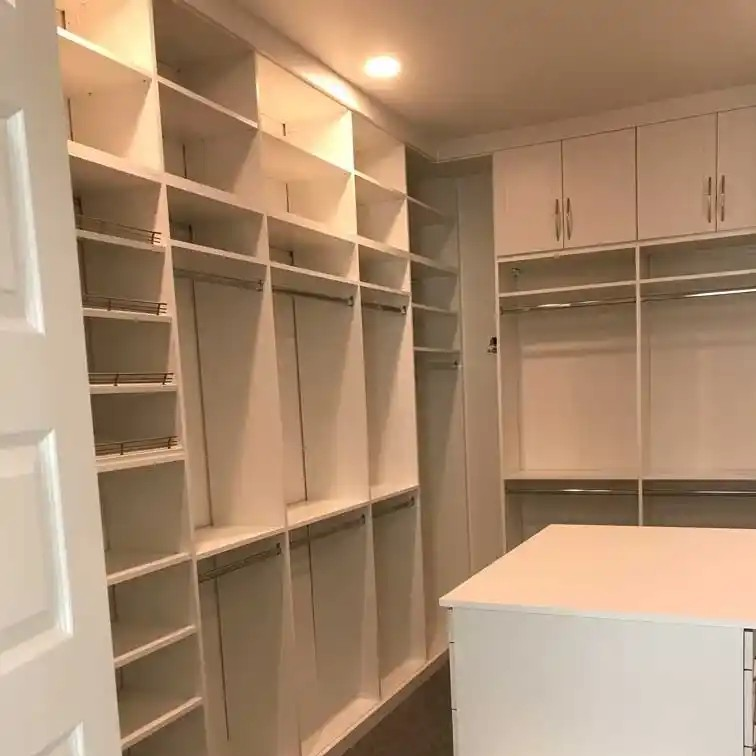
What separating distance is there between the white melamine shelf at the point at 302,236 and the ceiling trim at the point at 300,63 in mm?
547

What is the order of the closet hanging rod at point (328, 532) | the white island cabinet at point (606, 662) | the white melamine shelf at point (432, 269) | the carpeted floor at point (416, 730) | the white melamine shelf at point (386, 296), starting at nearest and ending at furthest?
the white island cabinet at point (606, 662)
the carpeted floor at point (416, 730)
the closet hanging rod at point (328, 532)
the white melamine shelf at point (386, 296)
the white melamine shelf at point (432, 269)

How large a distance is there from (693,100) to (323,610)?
9.74ft

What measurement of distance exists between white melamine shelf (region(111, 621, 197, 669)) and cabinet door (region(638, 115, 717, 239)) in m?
2.84

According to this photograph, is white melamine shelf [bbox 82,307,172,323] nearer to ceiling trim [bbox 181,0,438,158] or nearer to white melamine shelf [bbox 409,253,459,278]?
ceiling trim [bbox 181,0,438,158]

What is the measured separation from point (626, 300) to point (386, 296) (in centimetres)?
125

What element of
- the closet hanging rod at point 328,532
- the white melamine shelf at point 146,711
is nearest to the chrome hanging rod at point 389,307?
the closet hanging rod at point 328,532

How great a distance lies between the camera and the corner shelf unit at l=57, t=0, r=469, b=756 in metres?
2.26

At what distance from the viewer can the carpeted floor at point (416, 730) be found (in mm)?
3199

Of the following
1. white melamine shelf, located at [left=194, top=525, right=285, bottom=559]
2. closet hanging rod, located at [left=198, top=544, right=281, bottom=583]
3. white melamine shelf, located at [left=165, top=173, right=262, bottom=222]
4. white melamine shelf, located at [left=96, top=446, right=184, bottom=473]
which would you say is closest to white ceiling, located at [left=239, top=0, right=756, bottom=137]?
white melamine shelf, located at [left=165, top=173, right=262, bottom=222]

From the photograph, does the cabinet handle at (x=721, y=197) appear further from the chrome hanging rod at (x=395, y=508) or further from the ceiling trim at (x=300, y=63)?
the chrome hanging rod at (x=395, y=508)

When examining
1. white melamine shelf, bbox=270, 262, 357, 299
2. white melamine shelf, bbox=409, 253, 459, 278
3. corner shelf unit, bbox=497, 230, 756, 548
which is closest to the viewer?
white melamine shelf, bbox=270, 262, 357, 299

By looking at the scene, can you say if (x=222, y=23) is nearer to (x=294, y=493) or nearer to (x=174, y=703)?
(x=294, y=493)

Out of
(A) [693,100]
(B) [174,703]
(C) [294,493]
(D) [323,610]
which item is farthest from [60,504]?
(A) [693,100]

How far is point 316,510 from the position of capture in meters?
3.24
